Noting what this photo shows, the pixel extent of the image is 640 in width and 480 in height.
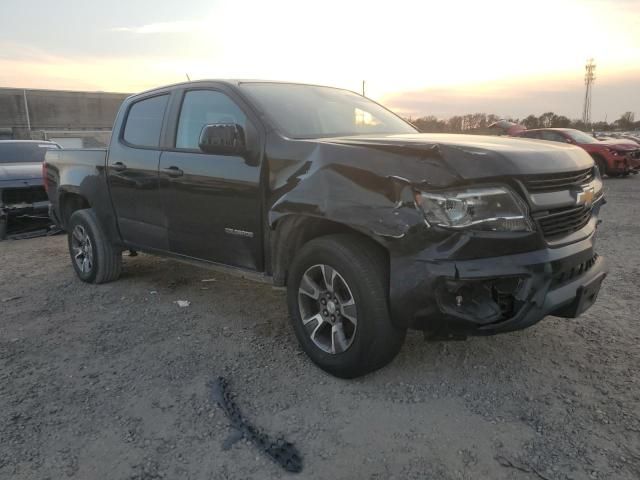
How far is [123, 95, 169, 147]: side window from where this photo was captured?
4582 mm

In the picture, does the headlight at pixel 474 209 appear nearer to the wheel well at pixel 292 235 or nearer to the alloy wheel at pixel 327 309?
→ the wheel well at pixel 292 235

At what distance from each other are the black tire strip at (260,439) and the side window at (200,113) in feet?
6.26

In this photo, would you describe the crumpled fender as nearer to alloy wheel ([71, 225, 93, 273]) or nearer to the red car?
alloy wheel ([71, 225, 93, 273])

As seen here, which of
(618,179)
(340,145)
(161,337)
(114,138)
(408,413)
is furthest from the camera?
(618,179)

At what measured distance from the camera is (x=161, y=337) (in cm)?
400

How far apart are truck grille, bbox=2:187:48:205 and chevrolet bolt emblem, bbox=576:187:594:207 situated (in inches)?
315

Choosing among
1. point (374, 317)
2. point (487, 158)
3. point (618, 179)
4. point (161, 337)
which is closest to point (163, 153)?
point (161, 337)

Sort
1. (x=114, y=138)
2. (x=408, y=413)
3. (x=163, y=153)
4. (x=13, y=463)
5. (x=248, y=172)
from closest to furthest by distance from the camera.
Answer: (x=13, y=463) → (x=408, y=413) → (x=248, y=172) → (x=163, y=153) → (x=114, y=138)

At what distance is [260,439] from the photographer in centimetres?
266

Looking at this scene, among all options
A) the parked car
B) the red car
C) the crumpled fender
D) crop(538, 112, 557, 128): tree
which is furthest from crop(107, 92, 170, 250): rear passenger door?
crop(538, 112, 557, 128): tree

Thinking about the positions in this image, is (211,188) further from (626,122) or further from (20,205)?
(626,122)

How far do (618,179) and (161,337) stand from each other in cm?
1556

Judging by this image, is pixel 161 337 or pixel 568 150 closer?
pixel 568 150

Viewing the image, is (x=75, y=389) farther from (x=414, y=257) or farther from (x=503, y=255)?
(x=503, y=255)
